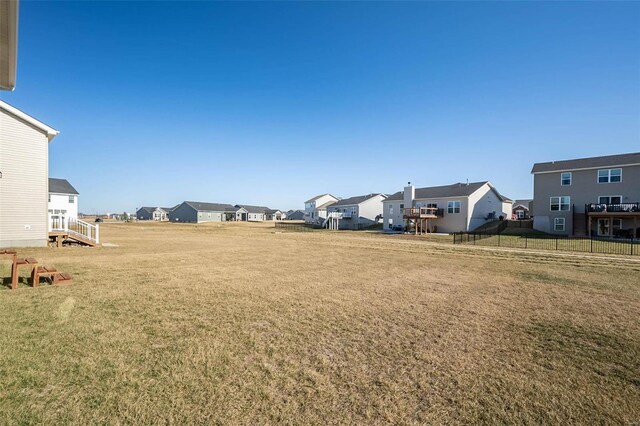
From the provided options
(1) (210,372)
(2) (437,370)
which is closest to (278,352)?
(1) (210,372)

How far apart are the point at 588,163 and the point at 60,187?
68.8m

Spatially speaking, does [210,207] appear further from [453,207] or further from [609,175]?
[609,175]

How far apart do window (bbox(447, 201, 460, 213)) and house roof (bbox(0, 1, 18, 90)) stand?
44165mm

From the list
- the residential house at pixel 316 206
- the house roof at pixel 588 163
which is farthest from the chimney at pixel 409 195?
the residential house at pixel 316 206

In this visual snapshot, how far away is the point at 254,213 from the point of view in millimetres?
100375

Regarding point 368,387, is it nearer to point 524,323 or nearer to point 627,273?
point 524,323

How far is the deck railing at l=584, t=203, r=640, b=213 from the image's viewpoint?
27875mm

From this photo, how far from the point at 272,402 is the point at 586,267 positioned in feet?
57.4

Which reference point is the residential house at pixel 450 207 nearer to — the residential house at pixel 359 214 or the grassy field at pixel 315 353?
the residential house at pixel 359 214

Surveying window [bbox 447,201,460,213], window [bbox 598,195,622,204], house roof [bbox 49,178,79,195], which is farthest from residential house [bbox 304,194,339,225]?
window [bbox 598,195,622,204]

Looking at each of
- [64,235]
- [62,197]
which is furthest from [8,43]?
[62,197]

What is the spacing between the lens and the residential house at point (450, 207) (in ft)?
132

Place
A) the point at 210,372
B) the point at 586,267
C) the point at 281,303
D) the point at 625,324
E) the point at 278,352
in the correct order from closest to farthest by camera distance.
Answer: the point at 210,372 < the point at 278,352 < the point at 625,324 < the point at 281,303 < the point at 586,267

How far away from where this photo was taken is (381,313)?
7.12m
